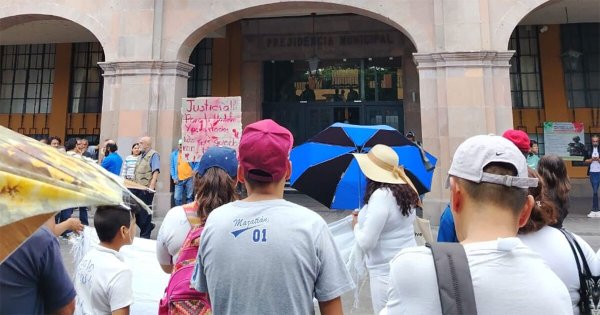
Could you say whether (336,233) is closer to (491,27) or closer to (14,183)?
(14,183)

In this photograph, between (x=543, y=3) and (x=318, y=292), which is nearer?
(x=318, y=292)

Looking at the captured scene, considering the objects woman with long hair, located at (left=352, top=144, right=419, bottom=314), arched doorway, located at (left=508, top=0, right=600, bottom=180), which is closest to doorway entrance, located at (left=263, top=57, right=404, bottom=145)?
arched doorway, located at (left=508, top=0, right=600, bottom=180)

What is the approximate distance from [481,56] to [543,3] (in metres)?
2.22

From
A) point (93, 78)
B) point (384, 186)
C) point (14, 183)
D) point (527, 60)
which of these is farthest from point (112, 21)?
point (527, 60)

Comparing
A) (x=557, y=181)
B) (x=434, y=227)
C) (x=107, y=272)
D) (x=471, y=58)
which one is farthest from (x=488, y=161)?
(x=471, y=58)

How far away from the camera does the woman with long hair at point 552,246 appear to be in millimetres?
2088

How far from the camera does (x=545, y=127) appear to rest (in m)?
15.6

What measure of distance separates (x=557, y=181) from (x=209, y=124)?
670 centimetres

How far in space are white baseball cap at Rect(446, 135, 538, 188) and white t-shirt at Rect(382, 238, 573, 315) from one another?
0.68ft

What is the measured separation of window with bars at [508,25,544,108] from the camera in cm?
1605

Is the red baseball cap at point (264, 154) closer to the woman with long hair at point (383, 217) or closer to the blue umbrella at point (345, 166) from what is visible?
the woman with long hair at point (383, 217)

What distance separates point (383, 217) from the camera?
132 inches

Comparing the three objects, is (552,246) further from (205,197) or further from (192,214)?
(192,214)

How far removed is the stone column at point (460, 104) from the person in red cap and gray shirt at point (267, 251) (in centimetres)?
930
